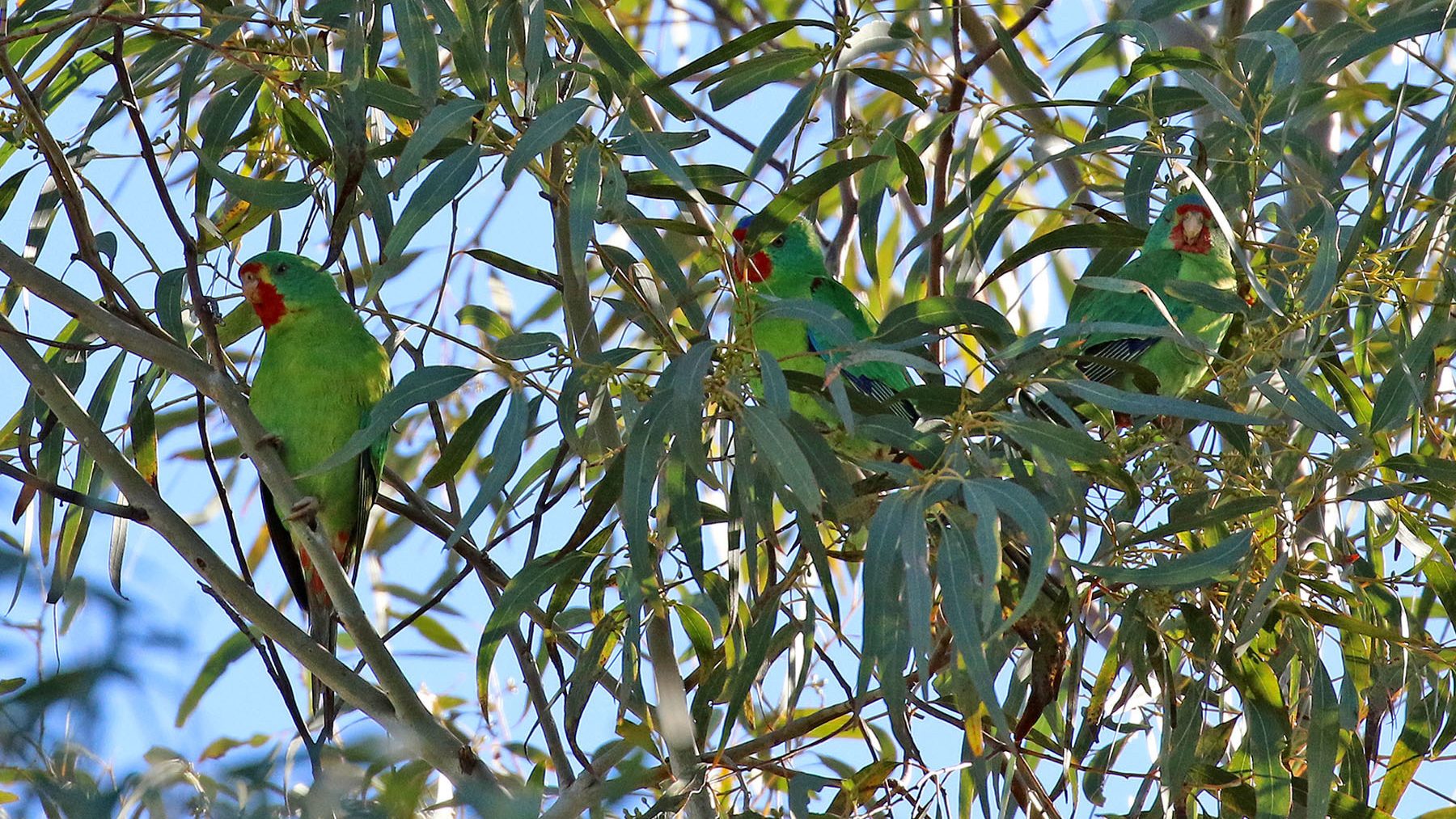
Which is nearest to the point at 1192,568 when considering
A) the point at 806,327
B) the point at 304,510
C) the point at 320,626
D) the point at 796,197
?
the point at 796,197

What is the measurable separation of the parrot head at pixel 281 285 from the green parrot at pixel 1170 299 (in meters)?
1.33

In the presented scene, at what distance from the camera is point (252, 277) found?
265 centimetres

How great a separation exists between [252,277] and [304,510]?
32.8 inches

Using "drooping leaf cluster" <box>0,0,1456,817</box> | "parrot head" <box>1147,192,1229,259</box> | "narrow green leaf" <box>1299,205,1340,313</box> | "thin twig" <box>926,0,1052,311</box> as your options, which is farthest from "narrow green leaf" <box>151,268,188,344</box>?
"parrot head" <box>1147,192,1229,259</box>

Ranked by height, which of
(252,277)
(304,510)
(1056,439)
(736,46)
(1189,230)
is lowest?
(1056,439)

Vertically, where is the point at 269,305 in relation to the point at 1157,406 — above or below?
above

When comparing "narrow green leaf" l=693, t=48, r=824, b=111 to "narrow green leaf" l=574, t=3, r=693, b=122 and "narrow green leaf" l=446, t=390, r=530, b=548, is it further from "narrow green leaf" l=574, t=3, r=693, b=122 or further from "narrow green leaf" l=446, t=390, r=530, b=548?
"narrow green leaf" l=446, t=390, r=530, b=548

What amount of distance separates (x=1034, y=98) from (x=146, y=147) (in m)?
1.88

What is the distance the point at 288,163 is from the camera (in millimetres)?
2693

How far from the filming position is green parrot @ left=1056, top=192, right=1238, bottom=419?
2.86 meters

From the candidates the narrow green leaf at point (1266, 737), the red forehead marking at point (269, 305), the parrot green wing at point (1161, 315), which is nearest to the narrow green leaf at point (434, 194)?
the red forehead marking at point (269, 305)

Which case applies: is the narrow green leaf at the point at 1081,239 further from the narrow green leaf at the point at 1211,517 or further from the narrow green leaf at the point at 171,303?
the narrow green leaf at the point at 171,303

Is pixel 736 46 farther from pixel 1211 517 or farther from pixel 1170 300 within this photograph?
pixel 1170 300

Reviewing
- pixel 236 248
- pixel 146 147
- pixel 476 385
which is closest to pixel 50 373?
pixel 146 147
